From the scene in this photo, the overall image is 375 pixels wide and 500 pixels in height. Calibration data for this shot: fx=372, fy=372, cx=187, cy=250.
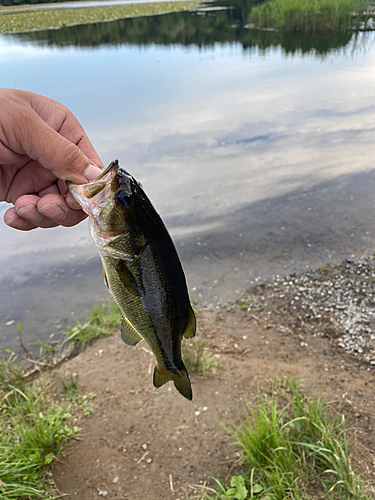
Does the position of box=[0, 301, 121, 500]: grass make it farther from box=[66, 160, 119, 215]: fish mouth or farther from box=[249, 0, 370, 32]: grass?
box=[249, 0, 370, 32]: grass

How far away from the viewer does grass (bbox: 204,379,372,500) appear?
2.66 metres

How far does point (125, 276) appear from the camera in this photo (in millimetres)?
1633

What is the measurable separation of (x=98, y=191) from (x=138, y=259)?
1.10 feet

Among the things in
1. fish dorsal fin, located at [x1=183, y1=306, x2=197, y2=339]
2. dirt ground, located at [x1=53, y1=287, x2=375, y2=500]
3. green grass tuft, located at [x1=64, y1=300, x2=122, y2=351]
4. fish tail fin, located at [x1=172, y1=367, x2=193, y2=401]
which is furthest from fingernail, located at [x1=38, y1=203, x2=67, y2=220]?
green grass tuft, located at [x1=64, y1=300, x2=122, y2=351]

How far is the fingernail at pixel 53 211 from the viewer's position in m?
1.89

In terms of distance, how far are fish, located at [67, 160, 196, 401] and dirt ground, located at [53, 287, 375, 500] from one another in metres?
1.89

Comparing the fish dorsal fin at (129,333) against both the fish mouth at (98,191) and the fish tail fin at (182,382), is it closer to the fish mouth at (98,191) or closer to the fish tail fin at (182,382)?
the fish tail fin at (182,382)

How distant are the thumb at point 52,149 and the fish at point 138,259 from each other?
11 cm

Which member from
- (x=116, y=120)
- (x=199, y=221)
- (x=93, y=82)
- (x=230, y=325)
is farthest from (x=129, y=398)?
(x=93, y=82)

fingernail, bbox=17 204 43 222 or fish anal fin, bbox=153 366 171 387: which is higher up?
fingernail, bbox=17 204 43 222

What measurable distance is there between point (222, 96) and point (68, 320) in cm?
1166

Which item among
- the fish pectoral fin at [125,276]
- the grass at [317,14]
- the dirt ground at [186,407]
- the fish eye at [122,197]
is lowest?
the dirt ground at [186,407]

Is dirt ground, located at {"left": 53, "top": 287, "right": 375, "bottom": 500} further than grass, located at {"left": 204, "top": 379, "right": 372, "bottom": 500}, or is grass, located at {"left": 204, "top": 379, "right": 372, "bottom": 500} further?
dirt ground, located at {"left": 53, "top": 287, "right": 375, "bottom": 500}

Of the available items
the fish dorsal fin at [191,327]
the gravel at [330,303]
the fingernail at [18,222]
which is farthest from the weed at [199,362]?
the fingernail at [18,222]
